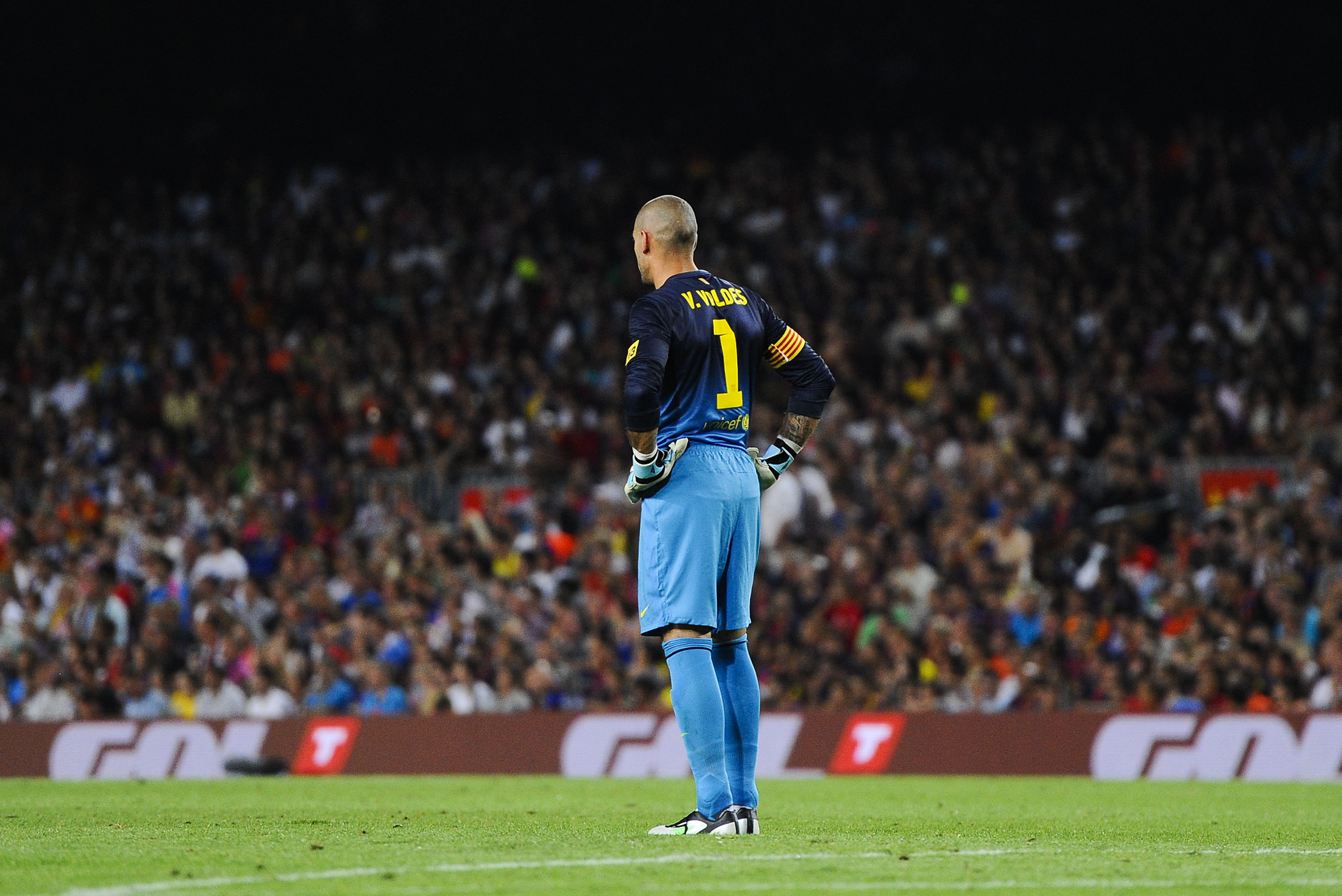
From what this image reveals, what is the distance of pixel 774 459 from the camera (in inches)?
301

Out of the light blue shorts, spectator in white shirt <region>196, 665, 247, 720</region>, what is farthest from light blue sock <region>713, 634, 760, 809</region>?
spectator in white shirt <region>196, 665, 247, 720</region>

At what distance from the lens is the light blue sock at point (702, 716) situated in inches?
272

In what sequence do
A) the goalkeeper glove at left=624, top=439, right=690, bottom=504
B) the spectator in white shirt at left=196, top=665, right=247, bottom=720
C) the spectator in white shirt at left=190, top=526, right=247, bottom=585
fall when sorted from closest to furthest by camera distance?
the goalkeeper glove at left=624, top=439, right=690, bottom=504, the spectator in white shirt at left=196, top=665, right=247, bottom=720, the spectator in white shirt at left=190, top=526, right=247, bottom=585

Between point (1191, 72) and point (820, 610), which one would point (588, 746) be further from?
point (1191, 72)

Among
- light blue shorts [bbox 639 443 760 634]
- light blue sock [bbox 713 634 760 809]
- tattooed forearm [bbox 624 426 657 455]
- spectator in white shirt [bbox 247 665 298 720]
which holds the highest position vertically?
tattooed forearm [bbox 624 426 657 455]

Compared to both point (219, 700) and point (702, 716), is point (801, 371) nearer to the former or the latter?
point (702, 716)

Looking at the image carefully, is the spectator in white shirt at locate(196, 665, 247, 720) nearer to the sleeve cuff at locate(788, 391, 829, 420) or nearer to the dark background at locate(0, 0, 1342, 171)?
the sleeve cuff at locate(788, 391, 829, 420)

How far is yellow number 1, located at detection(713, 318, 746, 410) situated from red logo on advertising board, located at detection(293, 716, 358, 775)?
9.88 m

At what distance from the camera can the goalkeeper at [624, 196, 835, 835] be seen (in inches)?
273

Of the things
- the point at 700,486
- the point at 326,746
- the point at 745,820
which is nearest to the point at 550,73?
the point at 326,746

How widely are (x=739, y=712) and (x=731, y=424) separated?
3.91ft

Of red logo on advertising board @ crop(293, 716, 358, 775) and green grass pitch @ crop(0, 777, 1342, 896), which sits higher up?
green grass pitch @ crop(0, 777, 1342, 896)

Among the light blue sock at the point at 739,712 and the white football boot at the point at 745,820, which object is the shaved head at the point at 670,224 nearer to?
the light blue sock at the point at 739,712

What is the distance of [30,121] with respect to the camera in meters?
31.6
